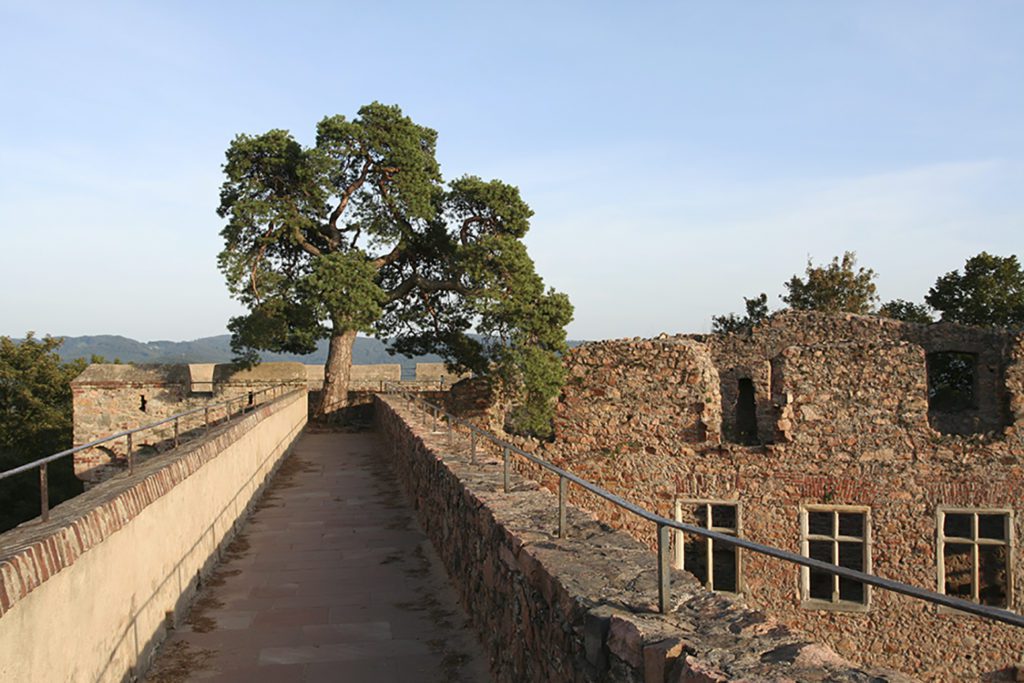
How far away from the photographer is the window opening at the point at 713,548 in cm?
1511

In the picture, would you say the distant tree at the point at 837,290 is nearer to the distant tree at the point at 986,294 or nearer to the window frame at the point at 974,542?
the distant tree at the point at 986,294

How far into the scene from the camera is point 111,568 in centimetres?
436

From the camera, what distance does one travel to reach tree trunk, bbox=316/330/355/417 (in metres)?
24.4

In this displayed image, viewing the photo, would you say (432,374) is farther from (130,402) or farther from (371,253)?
(130,402)

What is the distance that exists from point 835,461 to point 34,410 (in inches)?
1413

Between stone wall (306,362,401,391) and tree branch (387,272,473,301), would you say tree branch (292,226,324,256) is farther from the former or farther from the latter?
stone wall (306,362,401,391)

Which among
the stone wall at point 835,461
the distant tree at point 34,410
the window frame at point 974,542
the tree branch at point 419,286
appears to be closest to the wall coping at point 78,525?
the stone wall at point 835,461

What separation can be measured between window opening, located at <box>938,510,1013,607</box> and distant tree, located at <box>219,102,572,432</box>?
9.74m

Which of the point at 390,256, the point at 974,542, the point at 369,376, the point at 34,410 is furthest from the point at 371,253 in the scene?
the point at 34,410

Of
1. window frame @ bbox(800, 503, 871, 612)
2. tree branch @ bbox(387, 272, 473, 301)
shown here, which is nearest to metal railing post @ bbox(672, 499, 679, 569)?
window frame @ bbox(800, 503, 871, 612)

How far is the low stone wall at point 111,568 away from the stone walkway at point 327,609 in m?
0.32

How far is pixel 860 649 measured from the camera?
1400 centimetres

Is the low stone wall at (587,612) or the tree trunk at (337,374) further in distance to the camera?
the tree trunk at (337,374)

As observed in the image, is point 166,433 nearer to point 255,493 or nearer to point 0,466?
point 255,493
